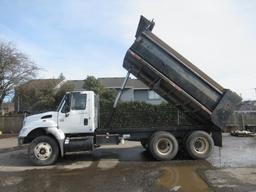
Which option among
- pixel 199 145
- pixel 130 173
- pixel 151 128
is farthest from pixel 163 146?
pixel 130 173

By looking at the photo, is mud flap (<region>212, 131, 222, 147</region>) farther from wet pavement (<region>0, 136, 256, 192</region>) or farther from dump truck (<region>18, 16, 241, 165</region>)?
wet pavement (<region>0, 136, 256, 192</region>)

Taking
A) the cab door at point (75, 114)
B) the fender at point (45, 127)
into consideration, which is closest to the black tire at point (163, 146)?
the cab door at point (75, 114)

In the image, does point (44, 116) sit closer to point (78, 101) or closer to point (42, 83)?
point (78, 101)

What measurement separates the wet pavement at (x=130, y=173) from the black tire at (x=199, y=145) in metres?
0.33

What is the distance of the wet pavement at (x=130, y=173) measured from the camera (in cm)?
901

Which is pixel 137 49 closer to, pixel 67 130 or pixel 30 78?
pixel 67 130

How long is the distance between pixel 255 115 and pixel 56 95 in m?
19.4

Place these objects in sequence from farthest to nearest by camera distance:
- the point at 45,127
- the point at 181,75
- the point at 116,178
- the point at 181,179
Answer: the point at 45,127 → the point at 181,75 → the point at 116,178 → the point at 181,179

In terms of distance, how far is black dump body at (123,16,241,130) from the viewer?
12680 millimetres

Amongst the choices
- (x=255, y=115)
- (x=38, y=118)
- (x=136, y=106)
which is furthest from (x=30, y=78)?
(x=38, y=118)

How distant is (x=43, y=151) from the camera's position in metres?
12.8

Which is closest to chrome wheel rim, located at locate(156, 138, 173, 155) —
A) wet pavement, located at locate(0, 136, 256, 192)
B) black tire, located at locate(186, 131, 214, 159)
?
wet pavement, located at locate(0, 136, 256, 192)

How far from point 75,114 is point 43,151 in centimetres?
→ 167

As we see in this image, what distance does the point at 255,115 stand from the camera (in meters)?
27.4
